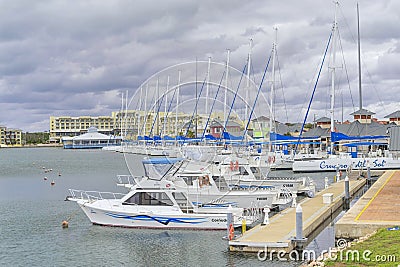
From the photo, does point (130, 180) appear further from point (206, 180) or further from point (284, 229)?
point (284, 229)

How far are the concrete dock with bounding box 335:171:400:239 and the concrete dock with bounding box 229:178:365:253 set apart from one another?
2065 mm

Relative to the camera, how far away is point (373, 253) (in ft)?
58.3

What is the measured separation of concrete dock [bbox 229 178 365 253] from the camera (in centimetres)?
2294

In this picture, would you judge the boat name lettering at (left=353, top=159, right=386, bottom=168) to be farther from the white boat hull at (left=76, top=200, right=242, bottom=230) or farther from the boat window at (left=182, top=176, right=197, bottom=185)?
the white boat hull at (left=76, top=200, right=242, bottom=230)

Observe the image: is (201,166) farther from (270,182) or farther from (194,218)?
(270,182)

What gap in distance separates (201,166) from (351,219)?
1282cm

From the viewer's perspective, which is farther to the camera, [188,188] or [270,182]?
[270,182]

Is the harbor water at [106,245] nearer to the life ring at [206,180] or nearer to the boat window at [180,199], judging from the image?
the boat window at [180,199]

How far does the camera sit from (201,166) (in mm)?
35219

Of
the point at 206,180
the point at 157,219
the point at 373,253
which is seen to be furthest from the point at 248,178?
the point at 373,253

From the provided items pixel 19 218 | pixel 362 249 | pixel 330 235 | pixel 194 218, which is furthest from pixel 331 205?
pixel 19 218

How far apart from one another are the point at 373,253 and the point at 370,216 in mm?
7784

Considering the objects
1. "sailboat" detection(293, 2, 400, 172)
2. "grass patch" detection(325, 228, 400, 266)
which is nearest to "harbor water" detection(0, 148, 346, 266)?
"grass patch" detection(325, 228, 400, 266)

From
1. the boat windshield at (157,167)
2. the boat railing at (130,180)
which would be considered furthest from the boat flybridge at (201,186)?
the boat railing at (130,180)
